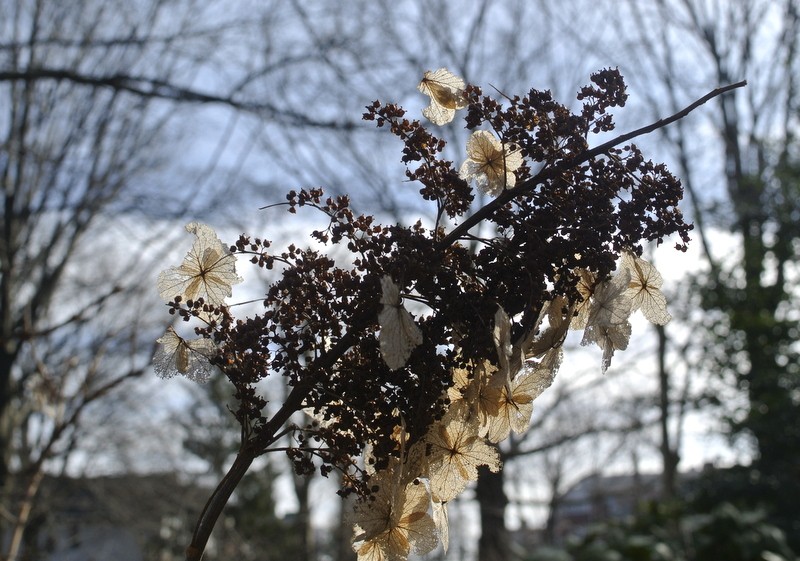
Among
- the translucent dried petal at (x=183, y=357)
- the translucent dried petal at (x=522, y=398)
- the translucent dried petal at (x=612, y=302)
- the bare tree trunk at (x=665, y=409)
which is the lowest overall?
the translucent dried petal at (x=522, y=398)

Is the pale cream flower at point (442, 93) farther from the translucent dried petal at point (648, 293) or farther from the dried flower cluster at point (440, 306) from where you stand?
the translucent dried petal at point (648, 293)

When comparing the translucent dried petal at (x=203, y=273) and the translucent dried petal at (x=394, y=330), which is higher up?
the translucent dried petal at (x=203, y=273)

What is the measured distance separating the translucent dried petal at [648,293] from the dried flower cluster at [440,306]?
0.07 feet

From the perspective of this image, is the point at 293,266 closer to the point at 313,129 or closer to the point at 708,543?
the point at 313,129

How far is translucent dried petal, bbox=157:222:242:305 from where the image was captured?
1515 millimetres

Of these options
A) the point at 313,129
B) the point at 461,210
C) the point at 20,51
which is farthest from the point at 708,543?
the point at 461,210

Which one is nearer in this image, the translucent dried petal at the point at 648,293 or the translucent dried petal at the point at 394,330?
the translucent dried petal at the point at 394,330

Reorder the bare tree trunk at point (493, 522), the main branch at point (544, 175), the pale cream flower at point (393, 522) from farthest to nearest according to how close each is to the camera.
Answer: the bare tree trunk at point (493, 522) < the pale cream flower at point (393, 522) < the main branch at point (544, 175)

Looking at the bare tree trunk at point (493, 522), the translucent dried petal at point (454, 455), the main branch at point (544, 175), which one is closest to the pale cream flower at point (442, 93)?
the main branch at point (544, 175)

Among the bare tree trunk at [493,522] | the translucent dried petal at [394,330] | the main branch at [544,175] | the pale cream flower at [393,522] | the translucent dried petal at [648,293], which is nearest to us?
the translucent dried petal at [394,330]

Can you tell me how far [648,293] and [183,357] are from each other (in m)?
0.90

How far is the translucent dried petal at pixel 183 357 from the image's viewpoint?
1495 millimetres

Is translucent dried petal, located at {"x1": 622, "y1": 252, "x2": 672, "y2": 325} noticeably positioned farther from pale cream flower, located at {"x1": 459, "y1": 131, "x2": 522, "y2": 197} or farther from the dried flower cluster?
pale cream flower, located at {"x1": 459, "y1": 131, "x2": 522, "y2": 197}

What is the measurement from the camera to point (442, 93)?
165 centimetres
